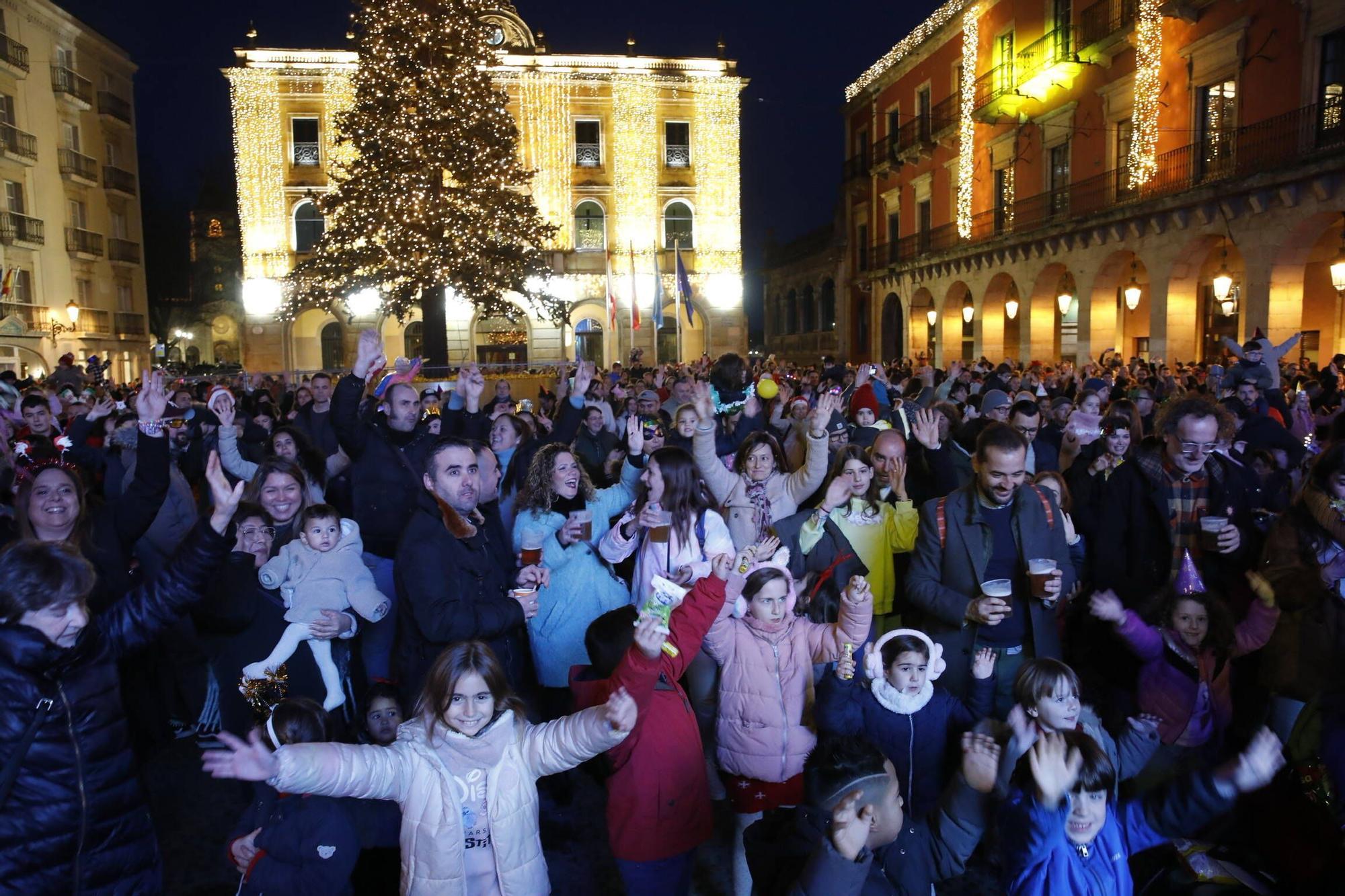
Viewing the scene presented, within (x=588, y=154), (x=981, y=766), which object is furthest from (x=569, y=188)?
(x=981, y=766)

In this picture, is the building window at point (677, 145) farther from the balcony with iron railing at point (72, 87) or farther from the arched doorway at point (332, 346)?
the balcony with iron railing at point (72, 87)

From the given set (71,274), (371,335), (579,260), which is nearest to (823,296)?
(579,260)

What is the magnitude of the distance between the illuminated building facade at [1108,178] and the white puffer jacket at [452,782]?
1494cm

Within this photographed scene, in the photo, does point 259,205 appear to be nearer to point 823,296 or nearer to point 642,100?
point 642,100

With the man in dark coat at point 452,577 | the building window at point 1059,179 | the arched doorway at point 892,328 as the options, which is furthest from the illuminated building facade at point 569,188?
the man in dark coat at point 452,577

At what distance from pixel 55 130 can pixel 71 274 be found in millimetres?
5068

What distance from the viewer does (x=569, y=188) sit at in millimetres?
33719

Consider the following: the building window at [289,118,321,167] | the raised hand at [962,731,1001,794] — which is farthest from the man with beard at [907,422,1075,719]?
the building window at [289,118,321,167]

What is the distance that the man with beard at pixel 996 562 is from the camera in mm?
3832

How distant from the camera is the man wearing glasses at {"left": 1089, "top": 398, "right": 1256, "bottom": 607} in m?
4.34

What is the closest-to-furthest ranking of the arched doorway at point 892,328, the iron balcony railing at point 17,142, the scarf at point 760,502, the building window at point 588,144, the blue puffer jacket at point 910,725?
the blue puffer jacket at point 910,725
the scarf at point 760,502
the iron balcony railing at point 17,142
the arched doorway at point 892,328
the building window at point 588,144

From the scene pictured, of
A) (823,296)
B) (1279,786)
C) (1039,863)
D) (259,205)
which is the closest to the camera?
(1039,863)

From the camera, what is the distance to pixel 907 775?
3408 millimetres

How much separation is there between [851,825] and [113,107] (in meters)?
41.2
